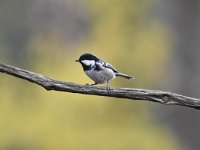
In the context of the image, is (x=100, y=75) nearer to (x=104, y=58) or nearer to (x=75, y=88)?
(x=75, y=88)

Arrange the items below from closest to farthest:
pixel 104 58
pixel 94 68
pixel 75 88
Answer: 1. pixel 75 88
2. pixel 94 68
3. pixel 104 58

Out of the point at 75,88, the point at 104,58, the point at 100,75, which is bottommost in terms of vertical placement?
the point at 75,88

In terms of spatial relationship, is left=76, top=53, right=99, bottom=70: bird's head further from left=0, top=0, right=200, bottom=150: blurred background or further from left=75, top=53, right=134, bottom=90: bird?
left=0, top=0, right=200, bottom=150: blurred background

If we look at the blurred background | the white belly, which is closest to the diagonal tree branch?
the white belly

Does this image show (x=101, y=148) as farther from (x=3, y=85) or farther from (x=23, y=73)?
(x=23, y=73)

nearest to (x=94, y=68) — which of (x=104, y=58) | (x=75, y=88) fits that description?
(x=75, y=88)

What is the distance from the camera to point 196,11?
9945mm

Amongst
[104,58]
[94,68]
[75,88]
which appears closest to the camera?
[75,88]

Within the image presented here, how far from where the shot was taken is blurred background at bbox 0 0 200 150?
8594 mm

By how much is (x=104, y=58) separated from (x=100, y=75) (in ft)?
12.6

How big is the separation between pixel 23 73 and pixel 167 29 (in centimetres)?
633

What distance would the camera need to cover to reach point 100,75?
4941 millimetres

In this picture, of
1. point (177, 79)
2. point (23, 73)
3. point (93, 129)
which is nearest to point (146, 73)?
point (177, 79)

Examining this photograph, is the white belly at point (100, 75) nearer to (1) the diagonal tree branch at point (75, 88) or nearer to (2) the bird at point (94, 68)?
(2) the bird at point (94, 68)
